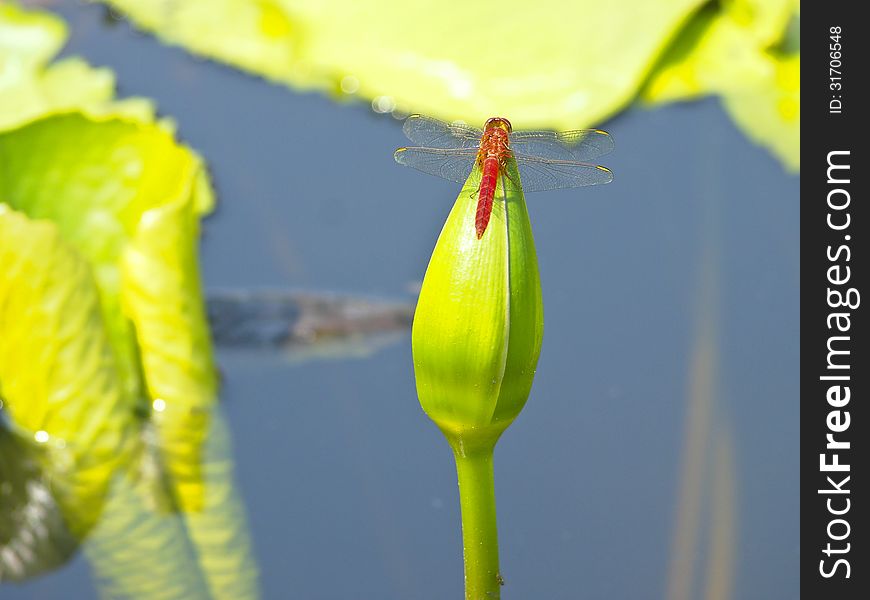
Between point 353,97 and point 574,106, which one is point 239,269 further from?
point 574,106

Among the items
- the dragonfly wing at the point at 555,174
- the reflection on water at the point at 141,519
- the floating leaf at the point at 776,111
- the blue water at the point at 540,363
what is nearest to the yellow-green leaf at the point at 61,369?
the reflection on water at the point at 141,519

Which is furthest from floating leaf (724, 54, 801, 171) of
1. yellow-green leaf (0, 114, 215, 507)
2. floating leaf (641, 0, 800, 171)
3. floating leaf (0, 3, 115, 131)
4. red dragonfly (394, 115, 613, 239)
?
floating leaf (0, 3, 115, 131)

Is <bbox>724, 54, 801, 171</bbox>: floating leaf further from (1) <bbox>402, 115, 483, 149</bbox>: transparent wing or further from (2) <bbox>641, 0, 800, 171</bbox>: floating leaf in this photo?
(1) <bbox>402, 115, 483, 149</bbox>: transparent wing

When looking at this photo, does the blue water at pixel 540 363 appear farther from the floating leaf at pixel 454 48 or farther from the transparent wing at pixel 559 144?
the transparent wing at pixel 559 144

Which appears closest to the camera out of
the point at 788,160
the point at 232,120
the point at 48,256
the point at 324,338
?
the point at 48,256

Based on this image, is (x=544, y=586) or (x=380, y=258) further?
(x=380, y=258)

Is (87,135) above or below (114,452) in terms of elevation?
above

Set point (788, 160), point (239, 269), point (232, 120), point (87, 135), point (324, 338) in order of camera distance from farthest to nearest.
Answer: point (232, 120)
point (788, 160)
point (239, 269)
point (324, 338)
point (87, 135)
